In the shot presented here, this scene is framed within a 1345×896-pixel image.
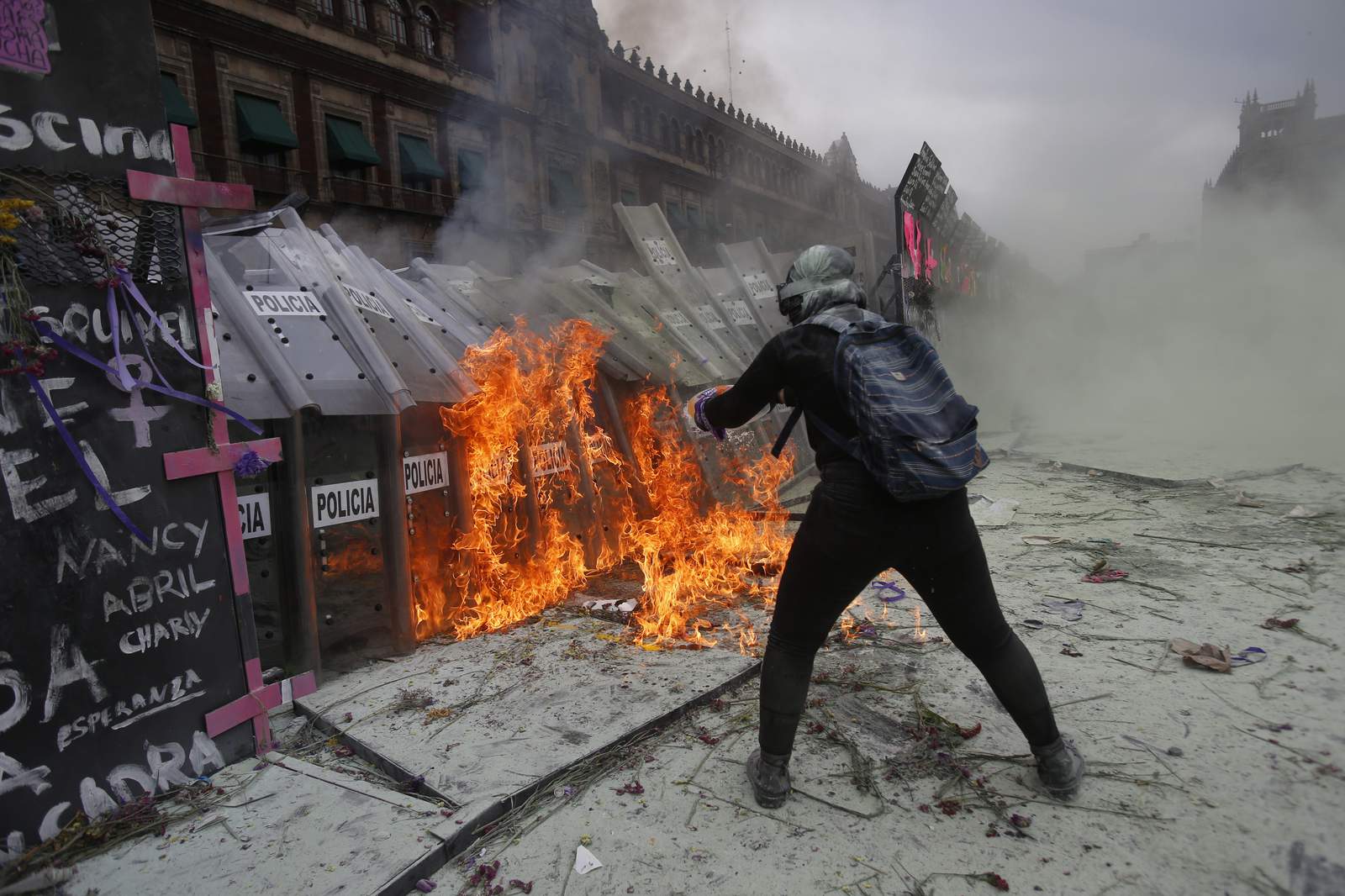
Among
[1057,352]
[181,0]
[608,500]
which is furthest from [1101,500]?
[181,0]

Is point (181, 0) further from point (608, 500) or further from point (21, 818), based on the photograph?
point (21, 818)

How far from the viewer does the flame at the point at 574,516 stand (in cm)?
500

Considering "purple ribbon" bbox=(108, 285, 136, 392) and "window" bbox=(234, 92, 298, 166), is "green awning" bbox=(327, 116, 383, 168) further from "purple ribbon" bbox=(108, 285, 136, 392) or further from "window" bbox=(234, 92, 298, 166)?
"purple ribbon" bbox=(108, 285, 136, 392)

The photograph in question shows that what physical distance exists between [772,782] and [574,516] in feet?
11.5

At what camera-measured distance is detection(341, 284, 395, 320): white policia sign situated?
201 inches

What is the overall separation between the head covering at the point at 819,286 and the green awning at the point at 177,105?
61.0 ft

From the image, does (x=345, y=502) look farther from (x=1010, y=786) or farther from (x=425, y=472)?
(x=1010, y=786)

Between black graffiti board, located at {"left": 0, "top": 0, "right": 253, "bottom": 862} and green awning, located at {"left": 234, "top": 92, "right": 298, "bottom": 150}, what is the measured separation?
1901 cm

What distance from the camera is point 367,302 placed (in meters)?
5.26

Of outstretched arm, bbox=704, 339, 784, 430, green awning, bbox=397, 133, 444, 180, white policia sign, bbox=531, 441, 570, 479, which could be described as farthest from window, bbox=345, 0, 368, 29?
outstretched arm, bbox=704, 339, 784, 430

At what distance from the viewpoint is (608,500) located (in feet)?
21.2

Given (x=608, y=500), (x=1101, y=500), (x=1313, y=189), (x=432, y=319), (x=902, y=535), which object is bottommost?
(x=1101, y=500)

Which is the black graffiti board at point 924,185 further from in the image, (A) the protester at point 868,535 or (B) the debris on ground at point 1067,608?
(A) the protester at point 868,535

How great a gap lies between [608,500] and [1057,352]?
2271 centimetres
